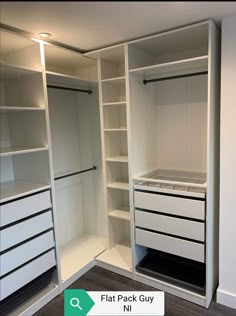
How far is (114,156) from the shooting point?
2910 mm

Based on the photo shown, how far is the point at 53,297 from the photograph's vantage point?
7.63ft

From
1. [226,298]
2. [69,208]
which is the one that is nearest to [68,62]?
[69,208]

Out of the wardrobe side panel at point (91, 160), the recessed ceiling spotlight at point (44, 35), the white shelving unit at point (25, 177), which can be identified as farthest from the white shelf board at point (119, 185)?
the recessed ceiling spotlight at point (44, 35)

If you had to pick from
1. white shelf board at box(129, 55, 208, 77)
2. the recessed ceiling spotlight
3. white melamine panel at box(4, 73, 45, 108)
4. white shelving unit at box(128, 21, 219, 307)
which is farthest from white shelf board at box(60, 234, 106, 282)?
the recessed ceiling spotlight

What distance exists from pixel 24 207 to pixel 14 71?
1111mm

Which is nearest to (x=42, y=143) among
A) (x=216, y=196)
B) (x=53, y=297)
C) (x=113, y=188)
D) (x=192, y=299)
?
(x=113, y=188)

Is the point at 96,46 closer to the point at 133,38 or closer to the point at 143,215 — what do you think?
the point at 133,38

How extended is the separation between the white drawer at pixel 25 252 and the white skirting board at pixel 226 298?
1.56 metres

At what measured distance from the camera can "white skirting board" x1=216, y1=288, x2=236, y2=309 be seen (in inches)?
84.1

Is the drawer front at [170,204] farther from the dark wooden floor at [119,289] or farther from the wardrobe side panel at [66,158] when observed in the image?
the wardrobe side panel at [66,158]

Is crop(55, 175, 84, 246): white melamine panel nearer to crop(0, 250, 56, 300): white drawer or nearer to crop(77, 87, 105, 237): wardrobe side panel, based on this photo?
crop(77, 87, 105, 237): wardrobe side panel

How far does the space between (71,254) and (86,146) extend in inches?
53.1

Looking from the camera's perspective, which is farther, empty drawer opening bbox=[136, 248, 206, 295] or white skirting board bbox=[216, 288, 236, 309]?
empty drawer opening bbox=[136, 248, 206, 295]

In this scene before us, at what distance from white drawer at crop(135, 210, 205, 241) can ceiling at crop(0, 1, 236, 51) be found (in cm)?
163
